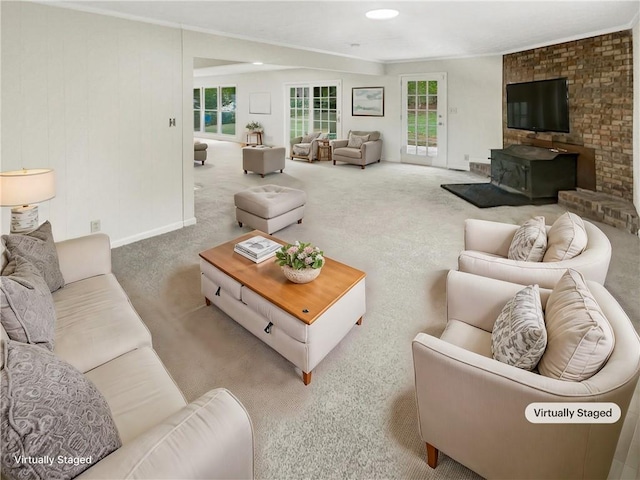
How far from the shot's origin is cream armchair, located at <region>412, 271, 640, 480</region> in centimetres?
122

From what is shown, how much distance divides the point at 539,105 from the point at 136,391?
22.5ft

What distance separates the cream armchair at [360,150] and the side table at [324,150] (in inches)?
22.7

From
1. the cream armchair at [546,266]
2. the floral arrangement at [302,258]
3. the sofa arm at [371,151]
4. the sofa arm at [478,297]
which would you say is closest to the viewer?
the sofa arm at [478,297]

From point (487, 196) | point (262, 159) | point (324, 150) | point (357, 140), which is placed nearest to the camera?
point (487, 196)

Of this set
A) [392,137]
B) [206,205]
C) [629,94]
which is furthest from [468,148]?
[206,205]

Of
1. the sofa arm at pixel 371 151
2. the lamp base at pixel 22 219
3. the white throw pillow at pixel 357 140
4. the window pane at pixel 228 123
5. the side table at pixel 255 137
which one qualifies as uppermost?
the window pane at pixel 228 123

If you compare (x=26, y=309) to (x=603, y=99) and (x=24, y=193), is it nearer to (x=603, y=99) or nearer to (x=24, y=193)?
(x=24, y=193)

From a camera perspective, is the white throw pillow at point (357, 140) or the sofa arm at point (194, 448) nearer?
the sofa arm at point (194, 448)

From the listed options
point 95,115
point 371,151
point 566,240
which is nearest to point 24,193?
point 95,115

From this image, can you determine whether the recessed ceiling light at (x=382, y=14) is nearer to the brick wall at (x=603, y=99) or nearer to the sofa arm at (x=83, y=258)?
the brick wall at (x=603, y=99)

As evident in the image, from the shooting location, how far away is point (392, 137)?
948 centimetres

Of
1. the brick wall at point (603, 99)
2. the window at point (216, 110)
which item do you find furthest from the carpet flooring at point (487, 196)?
the window at point (216, 110)

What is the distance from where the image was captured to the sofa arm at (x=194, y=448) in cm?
100

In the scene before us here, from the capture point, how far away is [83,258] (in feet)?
8.05
